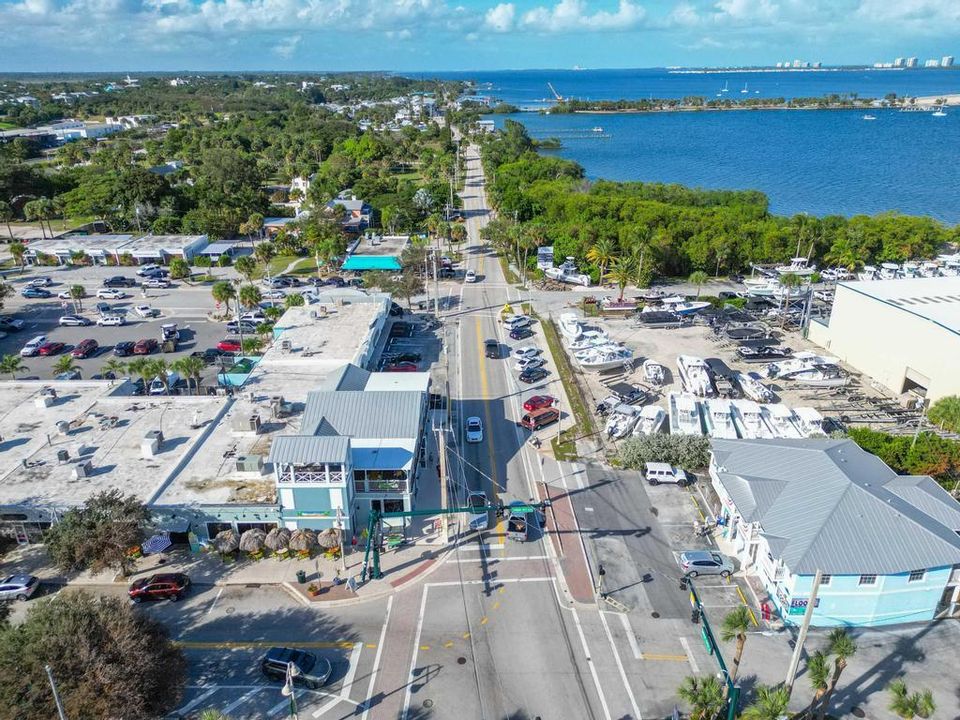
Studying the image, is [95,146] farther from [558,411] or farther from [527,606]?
[527,606]

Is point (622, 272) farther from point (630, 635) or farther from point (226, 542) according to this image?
point (226, 542)

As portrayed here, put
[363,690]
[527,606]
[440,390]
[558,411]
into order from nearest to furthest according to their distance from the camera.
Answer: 1. [363,690]
2. [527,606]
3. [558,411]
4. [440,390]

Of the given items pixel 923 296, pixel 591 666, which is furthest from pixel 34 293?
pixel 923 296

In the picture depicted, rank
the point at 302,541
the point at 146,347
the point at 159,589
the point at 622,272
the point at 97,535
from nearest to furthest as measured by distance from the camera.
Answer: the point at 97,535 → the point at 159,589 → the point at 302,541 → the point at 146,347 → the point at 622,272

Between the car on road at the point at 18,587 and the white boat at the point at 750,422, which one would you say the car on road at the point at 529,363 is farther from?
the car on road at the point at 18,587

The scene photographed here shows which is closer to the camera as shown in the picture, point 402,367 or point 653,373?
point 653,373

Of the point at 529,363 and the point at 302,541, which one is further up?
the point at 529,363

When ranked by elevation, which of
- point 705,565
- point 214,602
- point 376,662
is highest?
point 705,565

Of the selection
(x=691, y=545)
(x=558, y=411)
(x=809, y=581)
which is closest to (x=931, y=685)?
(x=809, y=581)
